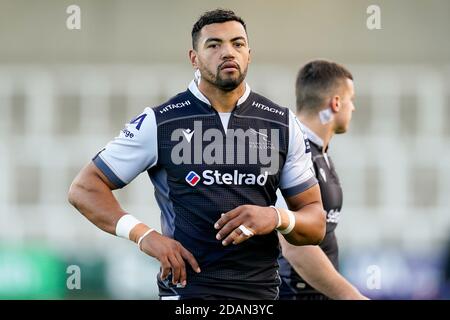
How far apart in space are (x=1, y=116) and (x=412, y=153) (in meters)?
6.86

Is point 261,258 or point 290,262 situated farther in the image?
point 290,262

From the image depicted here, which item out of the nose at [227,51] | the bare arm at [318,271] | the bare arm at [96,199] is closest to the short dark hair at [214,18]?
the nose at [227,51]

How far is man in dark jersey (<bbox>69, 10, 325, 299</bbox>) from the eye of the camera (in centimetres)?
545

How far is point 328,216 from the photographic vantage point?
7.09 m

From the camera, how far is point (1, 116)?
16984 millimetres

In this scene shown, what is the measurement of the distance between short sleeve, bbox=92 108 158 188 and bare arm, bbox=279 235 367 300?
1.57 meters

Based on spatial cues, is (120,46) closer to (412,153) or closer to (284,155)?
(412,153)

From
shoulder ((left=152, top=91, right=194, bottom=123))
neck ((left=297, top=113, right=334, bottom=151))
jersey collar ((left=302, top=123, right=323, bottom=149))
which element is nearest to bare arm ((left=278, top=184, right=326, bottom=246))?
shoulder ((left=152, top=91, right=194, bottom=123))

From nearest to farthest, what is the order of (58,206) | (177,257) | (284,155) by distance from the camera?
(177,257), (284,155), (58,206)

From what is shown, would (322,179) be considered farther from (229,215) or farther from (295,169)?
(229,215)

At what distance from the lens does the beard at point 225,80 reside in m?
5.51

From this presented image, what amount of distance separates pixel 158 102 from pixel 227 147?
37.0ft

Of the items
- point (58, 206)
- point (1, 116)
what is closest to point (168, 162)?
point (58, 206)

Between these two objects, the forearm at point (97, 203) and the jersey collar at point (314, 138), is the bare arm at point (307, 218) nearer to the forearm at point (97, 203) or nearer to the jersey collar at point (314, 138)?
the forearm at point (97, 203)
